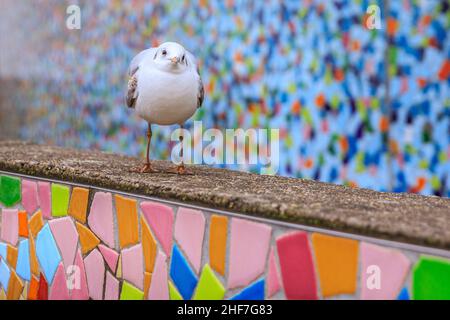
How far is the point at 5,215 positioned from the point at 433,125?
1.86 m

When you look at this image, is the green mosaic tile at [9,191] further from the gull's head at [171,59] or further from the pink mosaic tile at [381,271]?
the pink mosaic tile at [381,271]

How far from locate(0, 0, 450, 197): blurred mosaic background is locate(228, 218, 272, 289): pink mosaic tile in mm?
1369

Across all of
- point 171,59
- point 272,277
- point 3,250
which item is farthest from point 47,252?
point 272,277

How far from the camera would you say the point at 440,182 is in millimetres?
3027

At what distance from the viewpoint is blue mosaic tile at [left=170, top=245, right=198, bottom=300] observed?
210cm

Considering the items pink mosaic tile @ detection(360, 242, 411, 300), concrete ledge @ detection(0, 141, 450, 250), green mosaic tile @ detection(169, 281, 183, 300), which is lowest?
green mosaic tile @ detection(169, 281, 183, 300)

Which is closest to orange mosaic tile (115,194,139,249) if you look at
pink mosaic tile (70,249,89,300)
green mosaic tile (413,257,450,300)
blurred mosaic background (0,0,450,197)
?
pink mosaic tile (70,249,89,300)

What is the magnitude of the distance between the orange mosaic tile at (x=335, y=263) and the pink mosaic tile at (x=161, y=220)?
0.56 metres

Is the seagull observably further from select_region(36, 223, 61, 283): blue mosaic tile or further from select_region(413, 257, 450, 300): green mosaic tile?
select_region(413, 257, 450, 300): green mosaic tile

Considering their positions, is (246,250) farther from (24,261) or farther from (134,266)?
(24,261)

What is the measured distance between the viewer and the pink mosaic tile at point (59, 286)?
2.54 metres

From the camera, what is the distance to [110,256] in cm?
237
